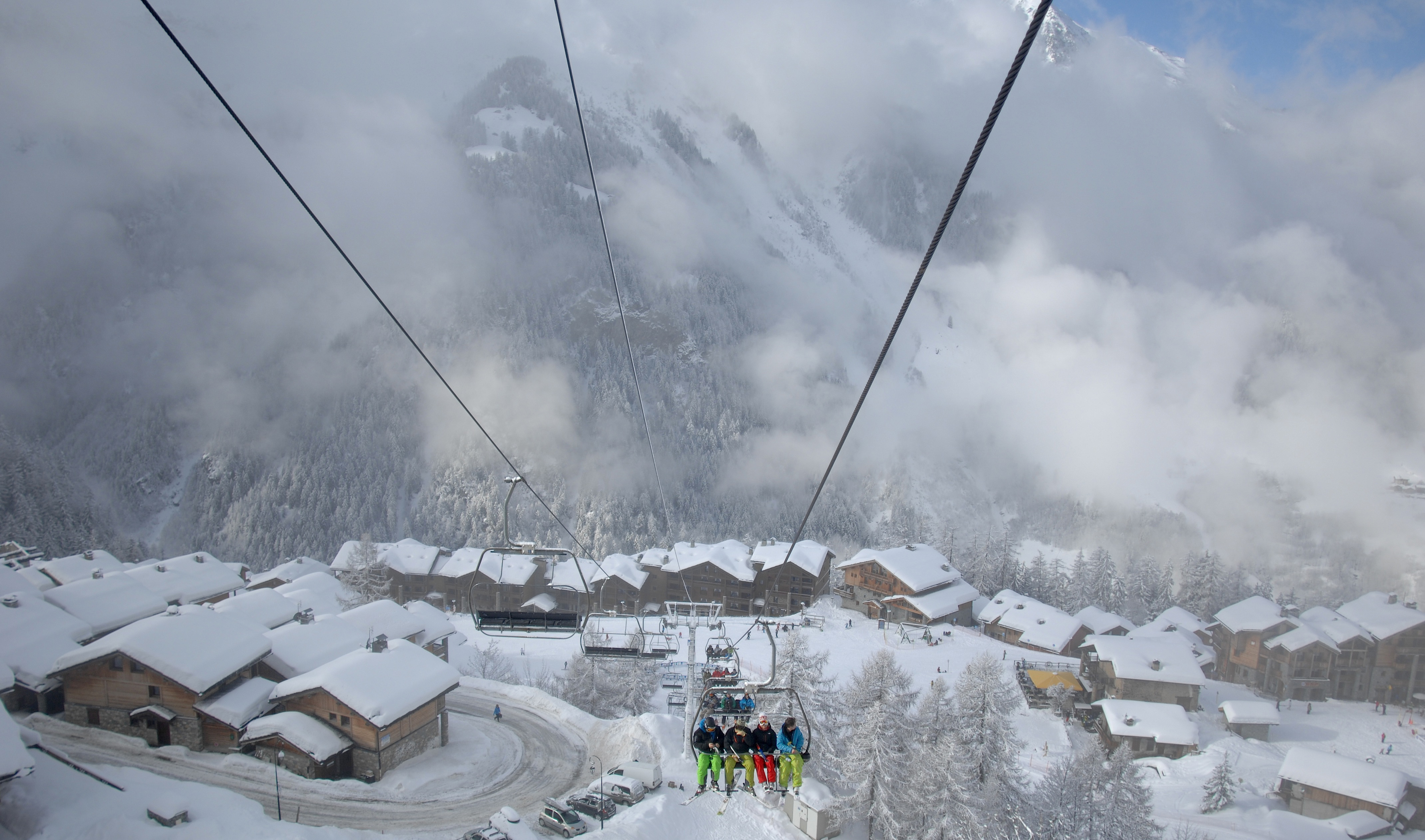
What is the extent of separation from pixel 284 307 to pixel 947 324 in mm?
145236

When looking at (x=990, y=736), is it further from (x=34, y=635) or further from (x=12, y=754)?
(x=34, y=635)

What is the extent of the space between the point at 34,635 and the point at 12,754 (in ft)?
47.2

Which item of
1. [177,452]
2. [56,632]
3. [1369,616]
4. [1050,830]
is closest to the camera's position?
[1050,830]

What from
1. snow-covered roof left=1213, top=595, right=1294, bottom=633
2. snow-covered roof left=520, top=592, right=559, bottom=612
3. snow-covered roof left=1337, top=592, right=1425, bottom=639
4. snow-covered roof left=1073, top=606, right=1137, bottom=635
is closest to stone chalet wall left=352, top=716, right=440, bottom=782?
snow-covered roof left=520, top=592, right=559, bottom=612

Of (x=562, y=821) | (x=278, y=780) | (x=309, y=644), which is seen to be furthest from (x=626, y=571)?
(x=562, y=821)

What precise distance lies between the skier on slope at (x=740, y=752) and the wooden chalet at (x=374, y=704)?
663 inches

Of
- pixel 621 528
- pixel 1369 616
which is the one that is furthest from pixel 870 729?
pixel 621 528

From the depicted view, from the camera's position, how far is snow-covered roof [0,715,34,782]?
1466cm

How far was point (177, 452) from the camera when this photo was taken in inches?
4090

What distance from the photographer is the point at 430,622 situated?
35906mm

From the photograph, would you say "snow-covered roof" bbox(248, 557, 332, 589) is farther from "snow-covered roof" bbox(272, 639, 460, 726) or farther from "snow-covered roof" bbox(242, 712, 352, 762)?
"snow-covered roof" bbox(242, 712, 352, 762)

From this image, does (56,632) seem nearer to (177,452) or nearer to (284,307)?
(177,452)

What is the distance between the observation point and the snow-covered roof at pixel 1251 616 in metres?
45.2

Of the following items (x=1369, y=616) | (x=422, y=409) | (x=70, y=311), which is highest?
(x=70, y=311)
